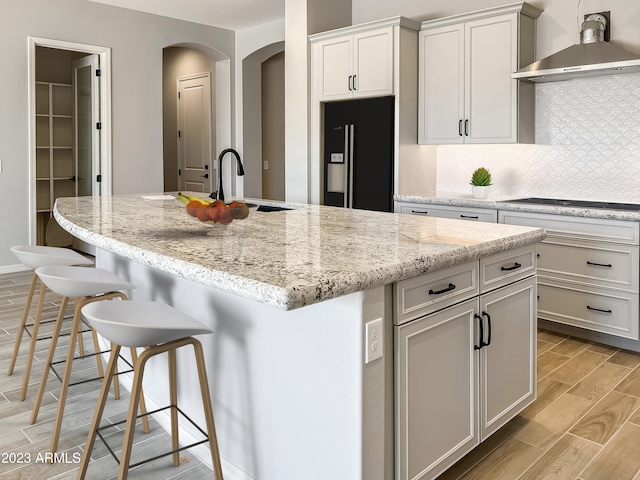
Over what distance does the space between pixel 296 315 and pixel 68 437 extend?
1.37 m

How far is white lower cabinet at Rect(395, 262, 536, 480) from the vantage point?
1.78 metres

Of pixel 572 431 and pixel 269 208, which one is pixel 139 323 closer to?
pixel 572 431

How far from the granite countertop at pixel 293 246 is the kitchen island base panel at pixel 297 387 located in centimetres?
14

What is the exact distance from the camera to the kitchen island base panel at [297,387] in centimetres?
159

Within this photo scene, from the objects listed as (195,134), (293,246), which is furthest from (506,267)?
(195,134)

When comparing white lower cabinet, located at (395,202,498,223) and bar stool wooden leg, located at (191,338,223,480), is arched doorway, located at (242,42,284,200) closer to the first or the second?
white lower cabinet, located at (395,202,498,223)

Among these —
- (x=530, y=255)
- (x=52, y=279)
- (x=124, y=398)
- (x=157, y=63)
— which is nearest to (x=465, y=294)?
(x=530, y=255)

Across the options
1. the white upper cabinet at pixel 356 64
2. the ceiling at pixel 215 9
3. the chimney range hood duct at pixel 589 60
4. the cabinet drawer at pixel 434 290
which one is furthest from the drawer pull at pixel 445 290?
the ceiling at pixel 215 9

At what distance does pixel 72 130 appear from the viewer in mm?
6918

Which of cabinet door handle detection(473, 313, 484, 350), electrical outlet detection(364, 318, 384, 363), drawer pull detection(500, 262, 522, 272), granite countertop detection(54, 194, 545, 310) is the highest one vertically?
granite countertop detection(54, 194, 545, 310)

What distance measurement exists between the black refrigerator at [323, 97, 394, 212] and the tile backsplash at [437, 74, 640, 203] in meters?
0.87

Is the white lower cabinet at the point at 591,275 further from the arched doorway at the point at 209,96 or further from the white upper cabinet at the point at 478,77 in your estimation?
the arched doorway at the point at 209,96

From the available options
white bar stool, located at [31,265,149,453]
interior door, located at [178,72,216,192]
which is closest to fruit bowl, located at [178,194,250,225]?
white bar stool, located at [31,265,149,453]

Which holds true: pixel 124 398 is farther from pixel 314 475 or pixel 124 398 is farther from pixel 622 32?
pixel 622 32
